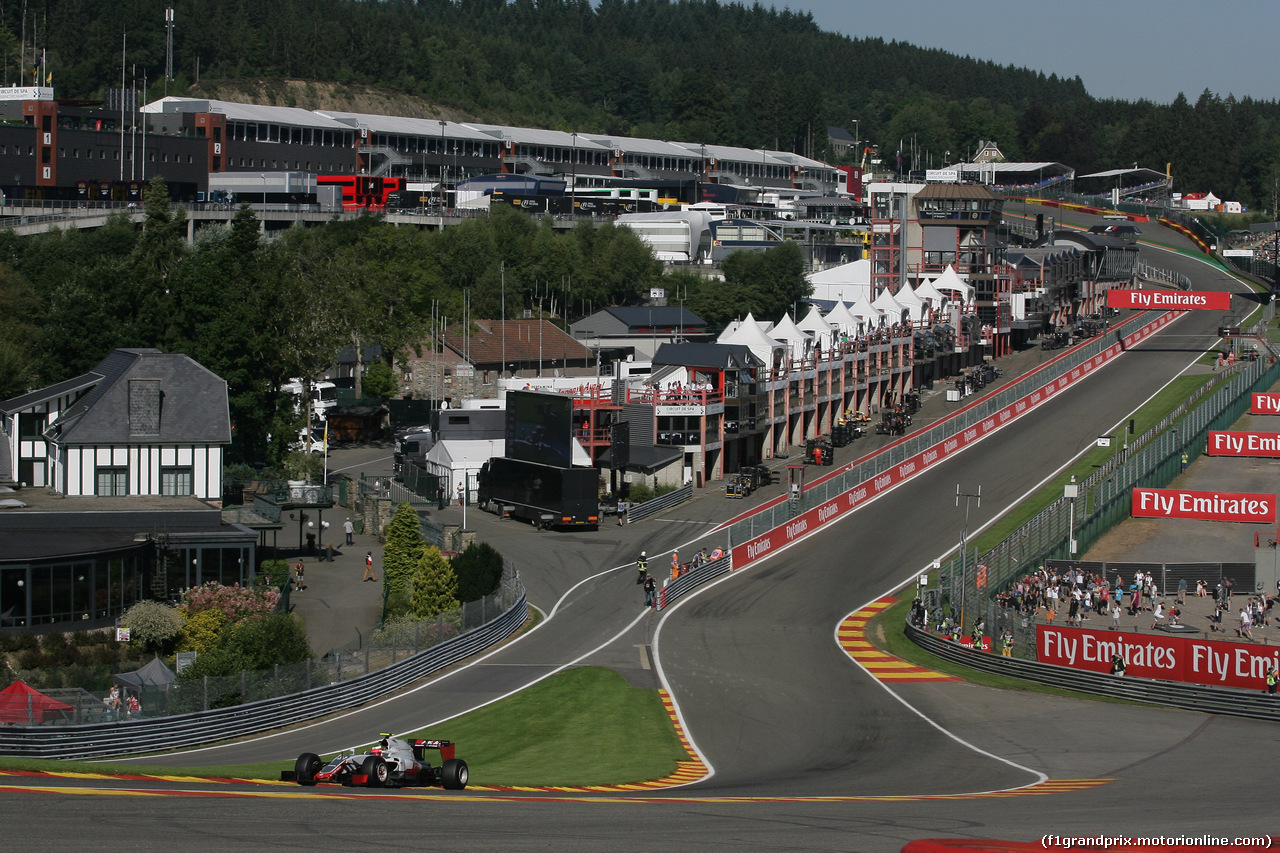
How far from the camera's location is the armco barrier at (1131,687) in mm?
41219

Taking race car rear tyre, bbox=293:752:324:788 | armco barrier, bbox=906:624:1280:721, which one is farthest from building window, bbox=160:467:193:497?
race car rear tyre, bbox=293:752:324:788

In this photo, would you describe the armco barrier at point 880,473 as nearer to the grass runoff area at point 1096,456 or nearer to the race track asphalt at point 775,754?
the race track asphalt at point 775,754

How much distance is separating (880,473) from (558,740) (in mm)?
44974

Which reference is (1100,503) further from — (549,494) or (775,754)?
(775,754)

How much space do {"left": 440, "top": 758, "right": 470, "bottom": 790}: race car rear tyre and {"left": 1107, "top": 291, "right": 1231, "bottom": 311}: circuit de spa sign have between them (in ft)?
371

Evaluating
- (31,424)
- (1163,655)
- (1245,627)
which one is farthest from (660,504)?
(1163,655)

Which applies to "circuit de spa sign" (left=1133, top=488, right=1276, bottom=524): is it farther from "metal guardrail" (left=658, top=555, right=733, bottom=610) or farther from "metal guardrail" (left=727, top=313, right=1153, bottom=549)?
"metal guardrail" (left=658, top=555, right=733, bottom=610)

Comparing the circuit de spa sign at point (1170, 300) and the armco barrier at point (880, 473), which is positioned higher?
the circuit de spa sign at point (1170, 300)

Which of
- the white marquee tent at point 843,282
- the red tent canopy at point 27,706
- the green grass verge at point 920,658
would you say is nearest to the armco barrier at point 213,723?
the red tent canopy at point 27,706

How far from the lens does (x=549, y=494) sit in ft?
234

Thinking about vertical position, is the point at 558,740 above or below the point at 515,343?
below

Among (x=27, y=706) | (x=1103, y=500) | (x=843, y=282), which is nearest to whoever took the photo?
(x=27, y=706)

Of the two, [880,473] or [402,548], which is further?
[880,473]

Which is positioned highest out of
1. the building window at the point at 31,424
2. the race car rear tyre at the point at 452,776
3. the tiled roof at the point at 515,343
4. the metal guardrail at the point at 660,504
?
the tiled roof at the point at 515,343
